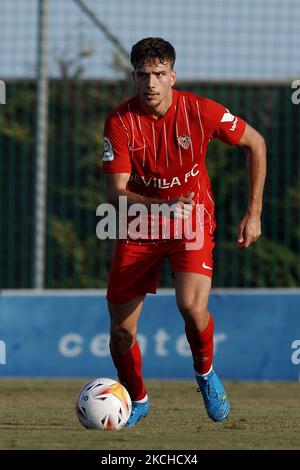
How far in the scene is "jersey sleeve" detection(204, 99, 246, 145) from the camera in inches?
282

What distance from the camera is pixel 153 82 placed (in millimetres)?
6844

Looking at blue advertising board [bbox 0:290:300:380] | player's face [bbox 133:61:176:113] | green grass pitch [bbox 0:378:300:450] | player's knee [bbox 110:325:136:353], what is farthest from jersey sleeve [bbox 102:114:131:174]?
blue advertising board [bbox 0:290:300:380]

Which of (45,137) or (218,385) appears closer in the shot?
(218,385)

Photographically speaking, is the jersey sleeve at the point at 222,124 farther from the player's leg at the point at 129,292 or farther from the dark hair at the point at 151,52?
the player's leg at the point at 129,292

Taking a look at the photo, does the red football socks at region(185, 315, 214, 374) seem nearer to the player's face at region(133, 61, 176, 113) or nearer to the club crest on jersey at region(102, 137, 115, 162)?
the club crest on jersey at region(102, 137, 115, 162)

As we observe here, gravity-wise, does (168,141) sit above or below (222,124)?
below

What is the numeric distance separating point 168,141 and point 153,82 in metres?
0.40

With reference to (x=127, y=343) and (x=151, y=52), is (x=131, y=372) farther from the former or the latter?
(x=151, y=52)

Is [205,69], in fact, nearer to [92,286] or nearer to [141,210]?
[92,286]

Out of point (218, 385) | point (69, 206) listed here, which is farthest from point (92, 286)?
point (218, 385)

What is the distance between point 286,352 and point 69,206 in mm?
2679

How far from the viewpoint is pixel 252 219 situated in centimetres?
715
